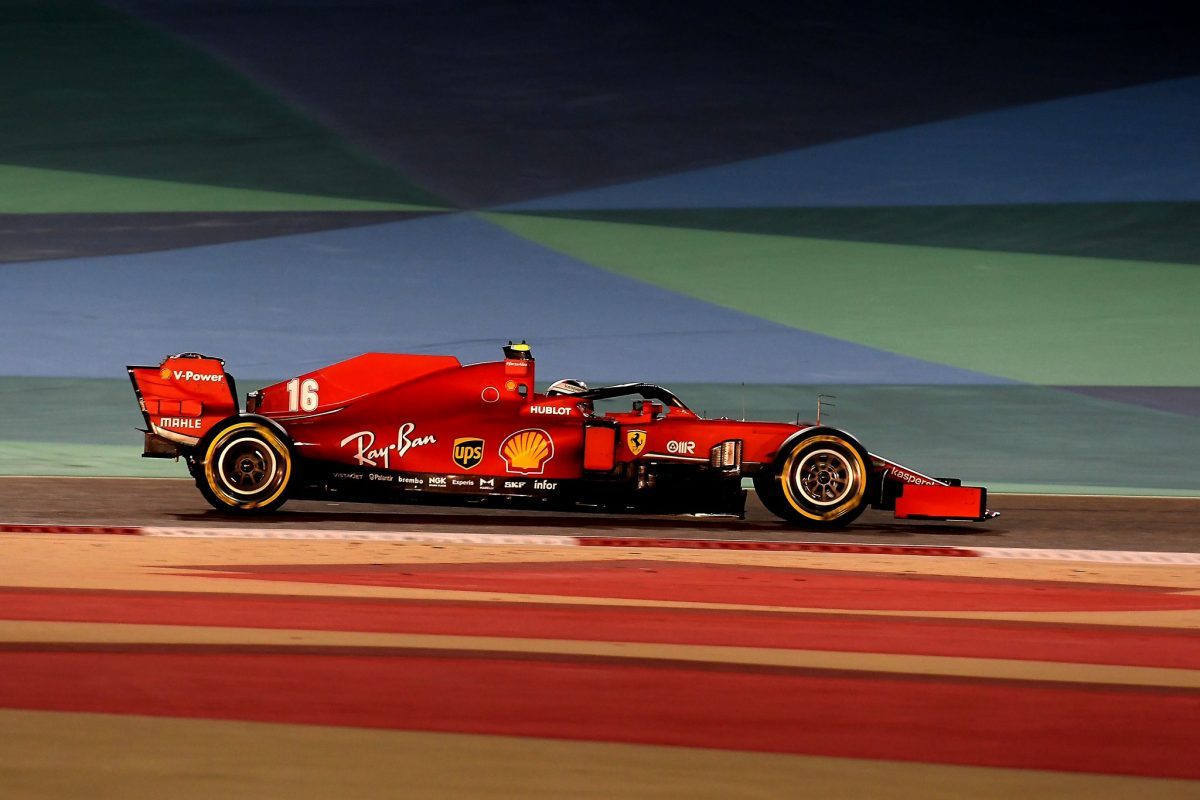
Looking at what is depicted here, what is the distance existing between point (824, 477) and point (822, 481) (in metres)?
0.04

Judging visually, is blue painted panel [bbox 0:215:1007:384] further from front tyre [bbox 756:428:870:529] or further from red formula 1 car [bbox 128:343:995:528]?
front tyre [bbox 756:428:870:529]

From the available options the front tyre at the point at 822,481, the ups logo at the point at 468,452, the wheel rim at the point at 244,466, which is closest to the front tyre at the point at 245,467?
the wheel rim at the point at 244,466

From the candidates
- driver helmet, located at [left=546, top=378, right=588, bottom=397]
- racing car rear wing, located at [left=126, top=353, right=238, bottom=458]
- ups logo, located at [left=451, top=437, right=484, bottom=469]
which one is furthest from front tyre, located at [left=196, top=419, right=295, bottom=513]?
driver helmet, located at [left=546, top=378, right=588, bottom=397]

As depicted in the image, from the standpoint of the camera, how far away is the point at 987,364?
21.9m

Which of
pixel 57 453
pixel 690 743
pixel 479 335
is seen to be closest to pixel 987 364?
pixel 479 335

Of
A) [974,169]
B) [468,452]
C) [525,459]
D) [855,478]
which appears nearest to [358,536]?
[468,452]

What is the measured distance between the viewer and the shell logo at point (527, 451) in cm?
1186

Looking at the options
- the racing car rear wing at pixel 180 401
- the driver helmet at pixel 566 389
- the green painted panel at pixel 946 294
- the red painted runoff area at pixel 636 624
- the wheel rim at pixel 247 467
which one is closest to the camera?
the red painted runoff area at pixel 636 624

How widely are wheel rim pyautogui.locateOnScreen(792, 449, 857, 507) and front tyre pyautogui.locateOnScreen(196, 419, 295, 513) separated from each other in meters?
3.87

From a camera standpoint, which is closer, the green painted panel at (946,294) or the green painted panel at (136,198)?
the green painted panel at (946,294)

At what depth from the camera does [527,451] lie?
38.9ft

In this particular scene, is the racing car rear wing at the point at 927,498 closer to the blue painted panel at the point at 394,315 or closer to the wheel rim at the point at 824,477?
the wheel rim at the point at 824,477

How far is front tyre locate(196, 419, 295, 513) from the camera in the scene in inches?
465

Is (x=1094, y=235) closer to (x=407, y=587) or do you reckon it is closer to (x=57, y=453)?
(x=57, y=453)
